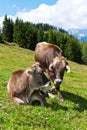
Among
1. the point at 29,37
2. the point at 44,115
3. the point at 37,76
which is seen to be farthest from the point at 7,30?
the point at 44,115

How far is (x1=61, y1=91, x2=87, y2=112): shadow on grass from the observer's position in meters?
16.1

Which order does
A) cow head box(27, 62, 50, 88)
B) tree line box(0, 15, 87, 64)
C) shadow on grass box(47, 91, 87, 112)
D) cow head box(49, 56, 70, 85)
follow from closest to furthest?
cow head box(27, 62, 50, 88) → shadow on grass box(47, 91, 87, 112) → cow head box(49, 56, 70, 85) → tree line box(0, 15, 87, 64)

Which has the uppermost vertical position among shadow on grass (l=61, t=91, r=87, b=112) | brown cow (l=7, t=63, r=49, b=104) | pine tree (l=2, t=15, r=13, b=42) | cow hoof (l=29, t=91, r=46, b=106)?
pine tree (l=2, t=15, r=13, b=42)

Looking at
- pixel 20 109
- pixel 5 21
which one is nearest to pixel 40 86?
pixel 20 109

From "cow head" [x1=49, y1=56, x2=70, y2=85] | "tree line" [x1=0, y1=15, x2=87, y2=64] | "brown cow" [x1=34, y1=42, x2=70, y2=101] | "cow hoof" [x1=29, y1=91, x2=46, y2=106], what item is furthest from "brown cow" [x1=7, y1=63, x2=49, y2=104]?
"tree line" [x1=0, y1=15, x2=87, y2=64]

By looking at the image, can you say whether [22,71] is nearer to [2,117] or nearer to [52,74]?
[52,74]

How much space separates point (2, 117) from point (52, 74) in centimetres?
544

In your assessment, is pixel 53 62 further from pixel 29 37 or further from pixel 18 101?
pixel 29 37

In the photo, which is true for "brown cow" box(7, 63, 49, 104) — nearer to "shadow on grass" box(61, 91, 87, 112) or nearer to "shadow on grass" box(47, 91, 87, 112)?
"shadow on grass" box(47, 91, 87, 112)

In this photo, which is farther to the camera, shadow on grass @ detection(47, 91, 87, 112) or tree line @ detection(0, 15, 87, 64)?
tree line @ detection(0, 15, 87, 64)

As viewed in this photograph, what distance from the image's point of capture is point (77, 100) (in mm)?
17750

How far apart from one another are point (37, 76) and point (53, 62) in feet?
7.41

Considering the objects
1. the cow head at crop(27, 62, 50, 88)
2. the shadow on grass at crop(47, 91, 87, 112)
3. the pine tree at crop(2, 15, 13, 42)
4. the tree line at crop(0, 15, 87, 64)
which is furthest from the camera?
the pine tree at crop(2, 15, 13, 42)

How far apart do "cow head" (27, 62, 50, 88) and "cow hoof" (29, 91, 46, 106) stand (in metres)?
0.59
